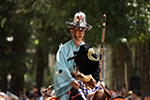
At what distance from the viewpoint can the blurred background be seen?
15.1 m

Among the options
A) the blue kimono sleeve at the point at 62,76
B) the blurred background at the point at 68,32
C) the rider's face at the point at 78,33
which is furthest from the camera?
the blurred background at the point at 68,32

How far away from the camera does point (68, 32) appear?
62.6ft

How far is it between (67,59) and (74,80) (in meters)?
0.57

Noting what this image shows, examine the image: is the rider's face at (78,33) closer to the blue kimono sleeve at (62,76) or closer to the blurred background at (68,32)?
the blue kimono sleeve at (62,76)

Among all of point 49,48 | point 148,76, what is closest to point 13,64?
point 49,48

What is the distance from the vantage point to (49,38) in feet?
67.3

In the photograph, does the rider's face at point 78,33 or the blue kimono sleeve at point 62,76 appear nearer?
the blue kimono sleeve at point 62,76

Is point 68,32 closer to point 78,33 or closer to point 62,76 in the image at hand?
point 78,33

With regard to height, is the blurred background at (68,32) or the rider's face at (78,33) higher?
the rider's face at (78,33)

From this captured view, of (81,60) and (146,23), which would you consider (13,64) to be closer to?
(146,23)

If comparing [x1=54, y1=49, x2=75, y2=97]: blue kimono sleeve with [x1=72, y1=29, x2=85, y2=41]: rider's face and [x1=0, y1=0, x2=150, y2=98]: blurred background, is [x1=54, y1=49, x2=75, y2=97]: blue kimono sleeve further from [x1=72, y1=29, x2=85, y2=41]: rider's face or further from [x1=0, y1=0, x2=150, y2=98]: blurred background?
[x1=0, y1=0, x2=150, y2=98]: blurred background

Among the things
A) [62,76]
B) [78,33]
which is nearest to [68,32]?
[78,33]

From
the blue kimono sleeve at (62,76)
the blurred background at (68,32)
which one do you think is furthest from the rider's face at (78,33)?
the blurred background at (68,32)

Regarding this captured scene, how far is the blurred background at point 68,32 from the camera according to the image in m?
15.1
